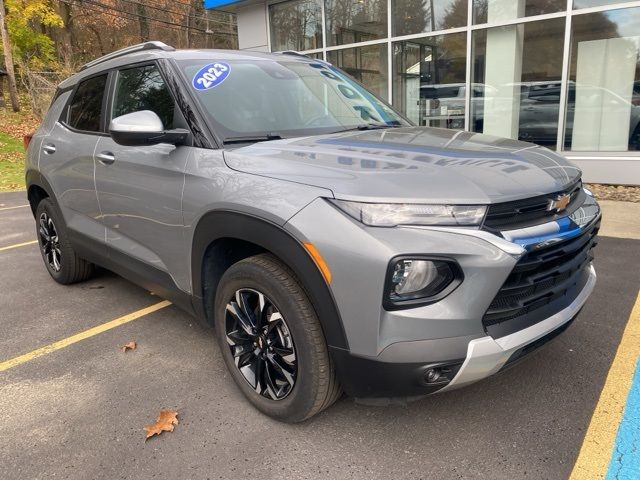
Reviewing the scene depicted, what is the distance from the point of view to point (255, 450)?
2.38 m

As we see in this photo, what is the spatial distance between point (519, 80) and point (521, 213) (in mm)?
8055

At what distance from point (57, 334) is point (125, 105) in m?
1.70

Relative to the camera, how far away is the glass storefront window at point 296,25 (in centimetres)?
1159

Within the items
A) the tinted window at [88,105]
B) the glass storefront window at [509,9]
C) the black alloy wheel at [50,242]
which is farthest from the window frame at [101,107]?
the glass storefront window at [509,9]

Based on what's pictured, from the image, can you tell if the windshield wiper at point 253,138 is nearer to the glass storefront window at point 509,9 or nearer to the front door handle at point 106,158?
the front door handle at point 106,158

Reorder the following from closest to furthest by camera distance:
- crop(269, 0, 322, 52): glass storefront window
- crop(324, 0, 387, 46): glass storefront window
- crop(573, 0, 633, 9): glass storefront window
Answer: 1. crop(573, 0, 633, 9): glass storefront window
2. crop(324, 0, 387, 46): glass storefront window
3. crop(269, 0, 322, 52): glass storefront window

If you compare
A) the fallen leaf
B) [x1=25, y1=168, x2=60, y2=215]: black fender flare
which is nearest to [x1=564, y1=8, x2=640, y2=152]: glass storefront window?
[x1=25, y1=168, x2=60, y2=215]: black fender flare

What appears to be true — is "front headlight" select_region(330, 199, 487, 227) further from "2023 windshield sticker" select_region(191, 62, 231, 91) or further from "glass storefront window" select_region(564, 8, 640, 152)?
"glass storefront window" select_region(564, 8, 640, 152)

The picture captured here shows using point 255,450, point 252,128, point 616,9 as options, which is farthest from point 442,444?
point 616,9

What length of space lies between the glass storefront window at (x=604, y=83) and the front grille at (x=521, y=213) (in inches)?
288

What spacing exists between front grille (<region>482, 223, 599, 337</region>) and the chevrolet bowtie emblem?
15 cm

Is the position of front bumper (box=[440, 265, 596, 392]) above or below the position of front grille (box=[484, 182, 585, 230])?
below

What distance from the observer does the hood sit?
2018 millimetres

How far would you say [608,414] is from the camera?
99.7 inches
